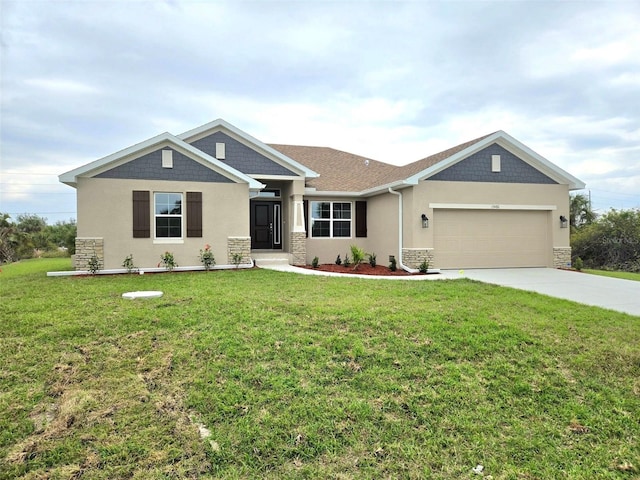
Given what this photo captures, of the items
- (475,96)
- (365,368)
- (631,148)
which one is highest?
(475,96)

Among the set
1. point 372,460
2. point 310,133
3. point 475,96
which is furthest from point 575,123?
point 372,460

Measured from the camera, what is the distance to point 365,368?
491 cm

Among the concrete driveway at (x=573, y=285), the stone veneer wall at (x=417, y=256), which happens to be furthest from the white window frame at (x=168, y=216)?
the concrete driveway at (x=573, y=285)

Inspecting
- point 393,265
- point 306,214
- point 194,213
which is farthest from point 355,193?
point 194,213

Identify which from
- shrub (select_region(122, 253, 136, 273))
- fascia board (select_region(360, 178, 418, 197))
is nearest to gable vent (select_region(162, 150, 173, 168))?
shrub (select_region(122, 253, 136, 273))

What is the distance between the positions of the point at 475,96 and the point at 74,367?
16.8 m

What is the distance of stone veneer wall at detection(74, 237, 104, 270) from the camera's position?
12180 mm

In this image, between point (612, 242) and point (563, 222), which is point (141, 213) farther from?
point (612, 242)

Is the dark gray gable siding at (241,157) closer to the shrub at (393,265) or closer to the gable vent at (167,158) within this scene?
the gable vent at (167,158)

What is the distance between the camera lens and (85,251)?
12234 millimetres

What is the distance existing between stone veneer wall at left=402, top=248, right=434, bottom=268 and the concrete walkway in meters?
0.69

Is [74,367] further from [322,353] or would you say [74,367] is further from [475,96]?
[475,96]

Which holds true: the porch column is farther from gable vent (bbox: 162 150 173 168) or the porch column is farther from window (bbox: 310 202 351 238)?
gable vent (bbox: 162 150 173 168)

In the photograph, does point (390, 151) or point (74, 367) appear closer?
point (74, 367)
